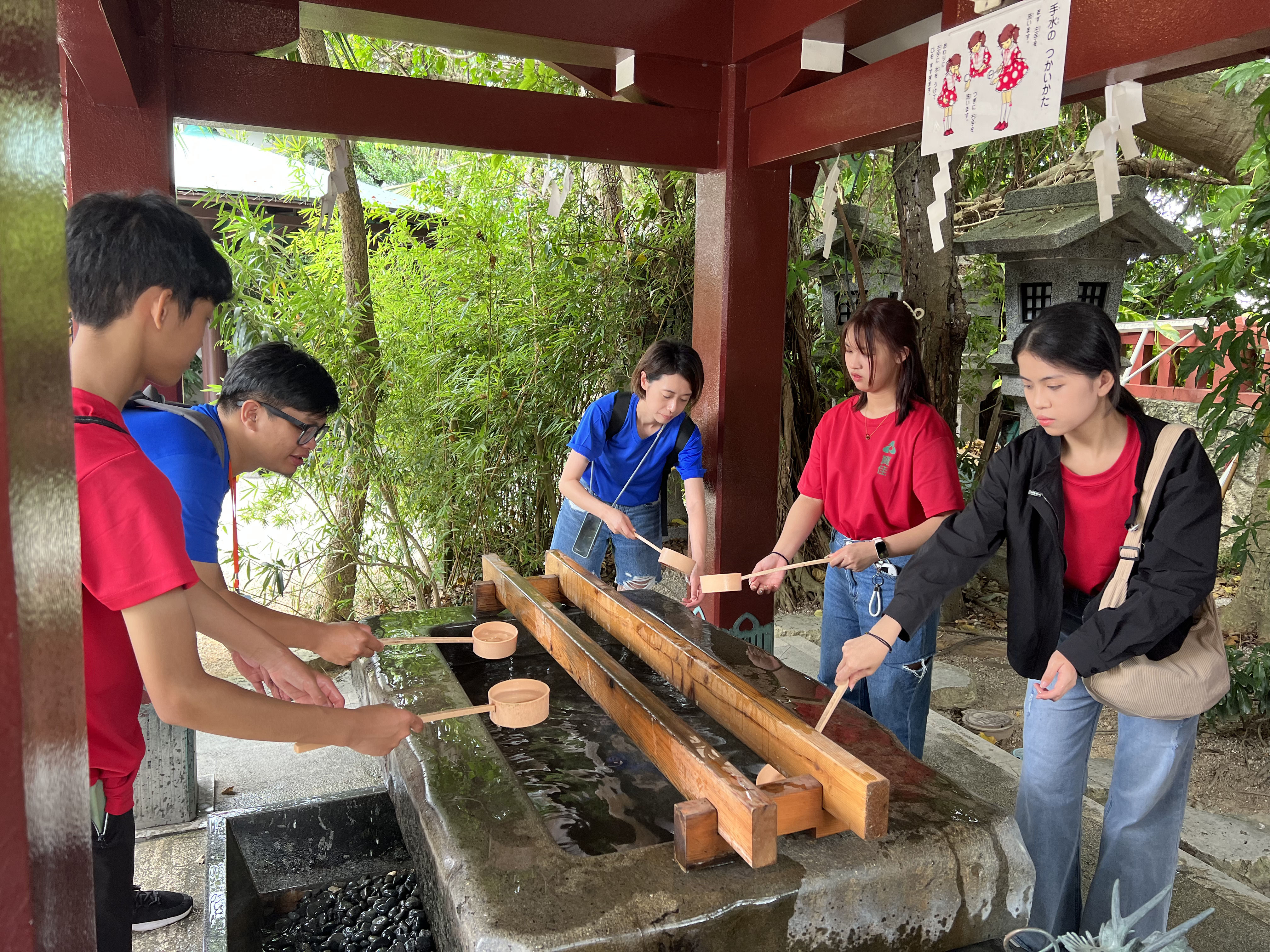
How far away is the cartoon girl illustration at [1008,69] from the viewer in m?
2.68

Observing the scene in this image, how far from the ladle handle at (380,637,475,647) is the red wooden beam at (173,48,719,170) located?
2.08 m

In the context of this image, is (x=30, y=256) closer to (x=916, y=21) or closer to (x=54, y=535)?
(x=54, y=535)

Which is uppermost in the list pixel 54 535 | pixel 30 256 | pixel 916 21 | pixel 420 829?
pixel 916 21

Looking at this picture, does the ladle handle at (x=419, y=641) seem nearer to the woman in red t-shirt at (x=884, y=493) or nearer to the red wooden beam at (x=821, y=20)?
the woman in red t-shirt at (x=884, y=493)

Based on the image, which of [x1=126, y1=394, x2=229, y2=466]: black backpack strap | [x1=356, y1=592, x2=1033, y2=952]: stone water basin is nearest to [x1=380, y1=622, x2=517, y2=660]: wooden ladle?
[x1=356, y1=592, x2=1033, y2=952]: stone water basin

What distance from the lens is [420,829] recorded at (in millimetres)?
1975

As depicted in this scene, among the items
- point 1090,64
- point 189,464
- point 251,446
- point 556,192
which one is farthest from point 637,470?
point 1090,64

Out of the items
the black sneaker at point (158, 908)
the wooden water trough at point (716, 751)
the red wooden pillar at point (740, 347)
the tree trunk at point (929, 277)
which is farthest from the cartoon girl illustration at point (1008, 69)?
the black sneaker at point (158, 908)

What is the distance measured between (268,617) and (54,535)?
1798mm

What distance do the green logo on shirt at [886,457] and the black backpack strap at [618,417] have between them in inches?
49.6

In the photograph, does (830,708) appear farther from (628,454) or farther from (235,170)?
(235,170)

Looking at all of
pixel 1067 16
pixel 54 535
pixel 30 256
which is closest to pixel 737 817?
pixel 54 535

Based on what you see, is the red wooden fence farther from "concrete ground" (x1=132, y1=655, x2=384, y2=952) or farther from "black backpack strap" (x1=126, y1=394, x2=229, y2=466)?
"black backpack strap" (x1=126, y1=394, x2=229, y2=466)

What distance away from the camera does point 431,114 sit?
3674 mm
